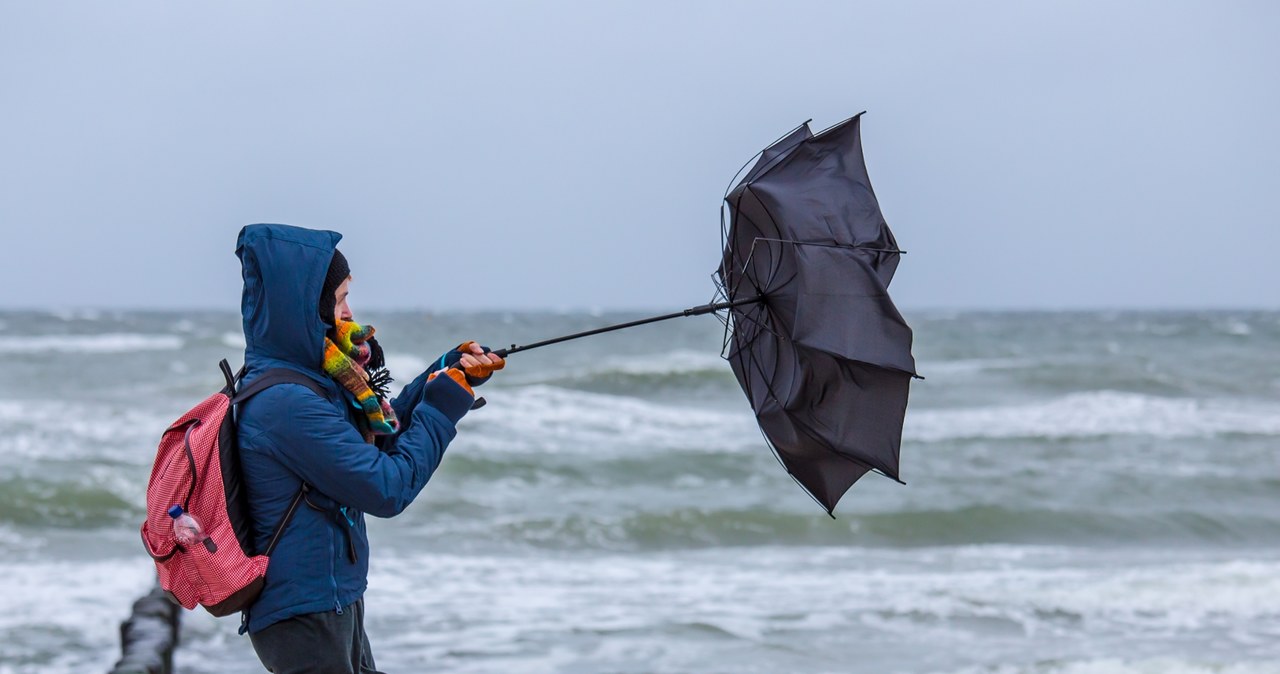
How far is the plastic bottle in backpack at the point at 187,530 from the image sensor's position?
238 centimetres

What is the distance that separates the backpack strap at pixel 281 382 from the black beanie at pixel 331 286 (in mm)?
132

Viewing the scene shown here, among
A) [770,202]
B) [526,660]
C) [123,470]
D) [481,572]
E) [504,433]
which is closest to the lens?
[770,202]

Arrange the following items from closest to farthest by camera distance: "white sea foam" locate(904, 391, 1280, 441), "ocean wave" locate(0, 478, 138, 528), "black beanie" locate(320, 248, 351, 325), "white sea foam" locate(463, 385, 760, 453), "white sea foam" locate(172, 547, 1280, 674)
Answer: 1. "black beanie" locate(320, 248, 351, 325)
2. "white sea foam" locate(172, 547, 1280, 674)
3. "ocean wave" locate(0, 478, 138, 528)
4. "white sea foam" locate(463, 385, 760, 453)
5. "white sea foam" locate(904, 391, 1280, 441)

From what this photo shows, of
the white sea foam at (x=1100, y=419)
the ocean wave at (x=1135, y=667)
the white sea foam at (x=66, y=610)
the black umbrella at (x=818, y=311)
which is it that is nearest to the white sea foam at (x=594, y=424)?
the white sea foam at (x=1100, y=419)

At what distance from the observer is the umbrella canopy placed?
2.96 meters

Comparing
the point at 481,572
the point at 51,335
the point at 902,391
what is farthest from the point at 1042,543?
the point at 51,335

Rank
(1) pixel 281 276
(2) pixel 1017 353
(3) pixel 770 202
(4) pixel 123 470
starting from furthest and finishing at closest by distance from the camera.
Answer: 1. (2) pixel 1017 353
2. (4) pixel 123 470
3. (3) pixel 770 202
4. (1) pixel 281 276

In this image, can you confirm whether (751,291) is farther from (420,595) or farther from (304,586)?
(420,595)

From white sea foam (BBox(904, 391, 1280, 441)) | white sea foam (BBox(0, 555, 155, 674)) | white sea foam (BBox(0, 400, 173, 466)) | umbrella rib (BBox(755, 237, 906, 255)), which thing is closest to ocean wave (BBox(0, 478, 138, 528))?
white sea foam (BBox(0, 400, 173, 466))

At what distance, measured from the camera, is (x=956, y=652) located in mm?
6059

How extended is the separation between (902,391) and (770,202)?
1.88ft

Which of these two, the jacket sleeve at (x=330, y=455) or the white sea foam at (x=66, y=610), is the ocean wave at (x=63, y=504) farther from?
the jacket sleeve at (x=330, y=455)

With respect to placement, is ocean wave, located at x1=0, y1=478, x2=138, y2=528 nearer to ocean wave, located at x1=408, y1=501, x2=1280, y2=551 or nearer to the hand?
ocean wave, located at x1=408, y1=501, x2=1280, y2=551

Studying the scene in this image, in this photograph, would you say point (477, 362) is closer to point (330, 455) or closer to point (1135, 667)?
point (330, 455)
